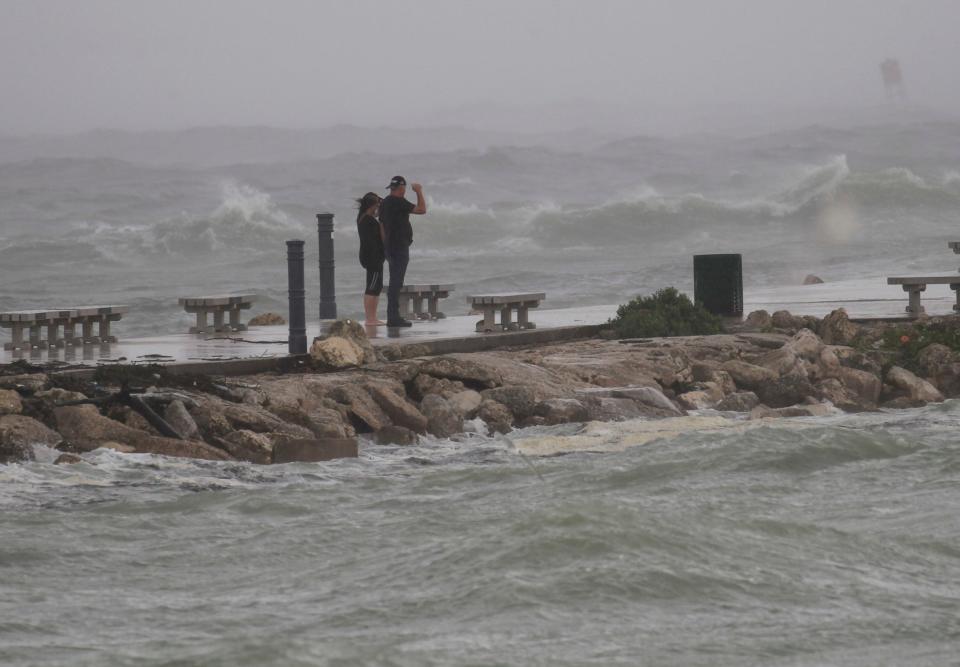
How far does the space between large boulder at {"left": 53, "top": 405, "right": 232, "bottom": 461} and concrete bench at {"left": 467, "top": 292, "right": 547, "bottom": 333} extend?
20.0 feet

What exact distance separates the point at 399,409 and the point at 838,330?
6370 mm

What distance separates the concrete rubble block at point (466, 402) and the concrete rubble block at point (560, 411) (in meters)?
0.51

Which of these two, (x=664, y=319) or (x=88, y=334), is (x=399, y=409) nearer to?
(x=88, y=334)

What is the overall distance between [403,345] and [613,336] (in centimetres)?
327

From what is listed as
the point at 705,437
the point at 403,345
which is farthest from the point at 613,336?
the point at 705,437

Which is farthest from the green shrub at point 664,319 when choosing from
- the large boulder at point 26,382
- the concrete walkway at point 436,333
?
the large boulder at point 26,382

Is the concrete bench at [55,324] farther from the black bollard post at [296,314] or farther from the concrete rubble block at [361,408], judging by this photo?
the concrete rubble block at [361,408]

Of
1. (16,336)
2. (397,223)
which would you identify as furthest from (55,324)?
(397,223)

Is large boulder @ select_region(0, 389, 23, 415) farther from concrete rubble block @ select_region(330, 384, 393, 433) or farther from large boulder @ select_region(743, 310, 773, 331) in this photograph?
large boulder @ select_region(743, 310, 773, 331)

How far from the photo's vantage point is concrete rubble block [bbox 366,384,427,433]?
48.4 ft

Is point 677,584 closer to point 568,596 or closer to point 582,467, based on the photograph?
point 568,596

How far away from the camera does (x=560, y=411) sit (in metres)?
15.3

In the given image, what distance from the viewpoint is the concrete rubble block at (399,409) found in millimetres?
14766

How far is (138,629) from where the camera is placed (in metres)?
8.91
